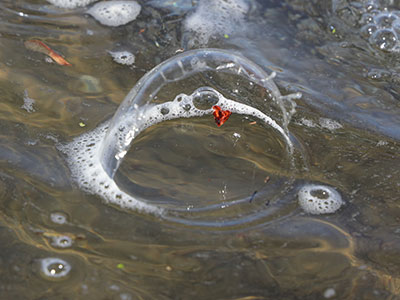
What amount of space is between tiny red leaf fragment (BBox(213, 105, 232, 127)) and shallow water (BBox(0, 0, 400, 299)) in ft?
0.11

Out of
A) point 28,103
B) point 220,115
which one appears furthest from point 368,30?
point 28,103

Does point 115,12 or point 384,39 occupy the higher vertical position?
point 384,39

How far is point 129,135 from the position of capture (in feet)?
7.97

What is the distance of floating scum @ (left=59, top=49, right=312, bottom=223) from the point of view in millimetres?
2270

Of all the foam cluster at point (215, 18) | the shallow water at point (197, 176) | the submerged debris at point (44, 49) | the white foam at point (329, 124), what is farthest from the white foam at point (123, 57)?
the white foam at point (329, 124)

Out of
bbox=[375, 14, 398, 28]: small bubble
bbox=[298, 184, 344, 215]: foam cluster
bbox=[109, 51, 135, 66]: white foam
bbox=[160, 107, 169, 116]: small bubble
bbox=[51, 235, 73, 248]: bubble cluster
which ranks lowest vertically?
bbox=[51, 235, 73, 248]: bubble cluster

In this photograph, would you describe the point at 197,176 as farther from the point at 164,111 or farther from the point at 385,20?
the point at 385,20

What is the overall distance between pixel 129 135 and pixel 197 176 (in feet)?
1.31

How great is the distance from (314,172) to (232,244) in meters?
0.64

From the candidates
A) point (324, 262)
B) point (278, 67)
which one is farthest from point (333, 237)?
point (278, 67)

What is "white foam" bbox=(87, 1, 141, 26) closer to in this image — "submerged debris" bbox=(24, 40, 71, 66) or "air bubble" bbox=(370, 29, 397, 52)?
"submerged debris" bbox=(24, 40, 71, 66)

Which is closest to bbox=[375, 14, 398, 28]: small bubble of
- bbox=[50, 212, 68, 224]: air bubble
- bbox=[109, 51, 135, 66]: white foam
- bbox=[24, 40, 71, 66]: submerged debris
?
bbox=[109, 51, 135, 66]: white foam

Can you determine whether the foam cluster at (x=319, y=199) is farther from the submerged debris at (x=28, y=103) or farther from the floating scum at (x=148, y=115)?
the submerged debris at (x=28, y=103)

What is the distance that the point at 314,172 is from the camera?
243 cm
